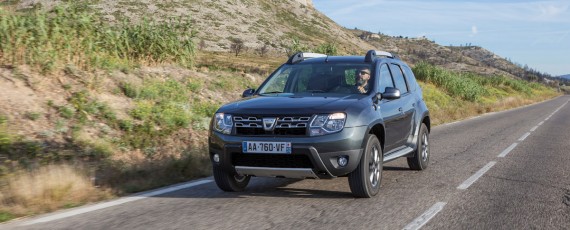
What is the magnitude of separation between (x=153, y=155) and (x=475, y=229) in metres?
6.17

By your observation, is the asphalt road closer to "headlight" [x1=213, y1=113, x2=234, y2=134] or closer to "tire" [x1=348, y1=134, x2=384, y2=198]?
"tire" [x1=348, y1=134, x2=384, y2=198]

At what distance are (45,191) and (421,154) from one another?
541cm

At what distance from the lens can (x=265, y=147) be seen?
19.4 ft

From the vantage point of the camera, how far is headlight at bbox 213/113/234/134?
623 cm

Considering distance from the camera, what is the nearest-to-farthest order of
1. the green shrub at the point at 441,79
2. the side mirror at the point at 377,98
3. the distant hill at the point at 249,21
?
the side mirror at the point at 377,98
the green shrub at the point at 441,79
the distant hill at the point at 249,21

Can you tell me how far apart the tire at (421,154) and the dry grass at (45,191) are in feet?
A: 15.0

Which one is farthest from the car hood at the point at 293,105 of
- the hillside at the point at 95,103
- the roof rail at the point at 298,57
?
the hillside at the point at 95,103

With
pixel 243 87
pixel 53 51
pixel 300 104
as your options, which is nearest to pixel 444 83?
pixel 243 87

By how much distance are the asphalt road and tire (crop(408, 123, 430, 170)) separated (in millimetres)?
149

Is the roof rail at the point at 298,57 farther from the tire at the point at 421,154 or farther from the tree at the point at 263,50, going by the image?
the tree at the point at 263,50

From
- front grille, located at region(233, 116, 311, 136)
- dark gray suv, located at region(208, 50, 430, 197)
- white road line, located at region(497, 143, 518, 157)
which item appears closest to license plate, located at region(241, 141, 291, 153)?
dark gray suv, located at region(208, 50, 430, 197)

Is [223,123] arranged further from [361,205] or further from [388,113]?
[388,113]

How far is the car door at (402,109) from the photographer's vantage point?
764cm

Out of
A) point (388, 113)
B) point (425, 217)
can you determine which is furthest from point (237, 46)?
point (425, 217)
